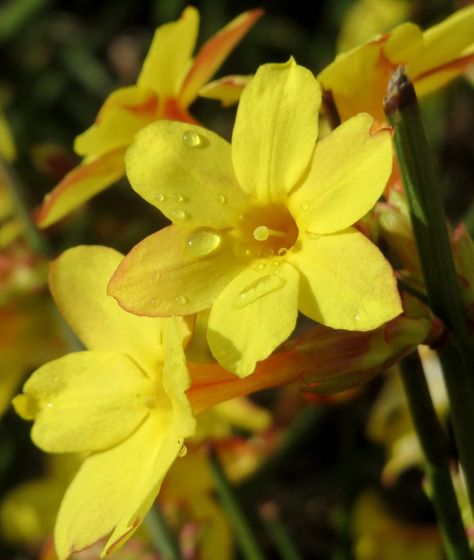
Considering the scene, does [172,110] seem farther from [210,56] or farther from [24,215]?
[24,215]

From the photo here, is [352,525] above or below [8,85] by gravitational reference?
below

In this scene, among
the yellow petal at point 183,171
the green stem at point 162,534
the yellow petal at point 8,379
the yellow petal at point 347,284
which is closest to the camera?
the yellow petal at point 347,284

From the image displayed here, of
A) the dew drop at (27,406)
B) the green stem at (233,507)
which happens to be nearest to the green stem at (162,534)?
the green stem at (233,507)

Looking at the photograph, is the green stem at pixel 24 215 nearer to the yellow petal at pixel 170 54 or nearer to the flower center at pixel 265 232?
the yellow petal at pixel 170 54

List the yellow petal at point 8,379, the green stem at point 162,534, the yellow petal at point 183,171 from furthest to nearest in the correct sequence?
the yellow petal at point 8,379
the green stem at point 162,534
the yellow petal at point 183,171

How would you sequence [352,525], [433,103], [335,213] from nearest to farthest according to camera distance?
1. [335,213]
2. [352,525]
3. [433,103]

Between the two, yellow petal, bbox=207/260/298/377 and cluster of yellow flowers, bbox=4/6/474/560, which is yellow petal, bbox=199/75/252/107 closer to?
cluster of yellow flowers, bbox=4/6/474/560

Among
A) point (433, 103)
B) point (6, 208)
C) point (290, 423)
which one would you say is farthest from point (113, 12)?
point (290, 423)

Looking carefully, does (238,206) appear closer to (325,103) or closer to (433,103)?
(325,103)

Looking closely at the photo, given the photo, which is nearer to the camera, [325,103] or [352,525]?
[325,103]
